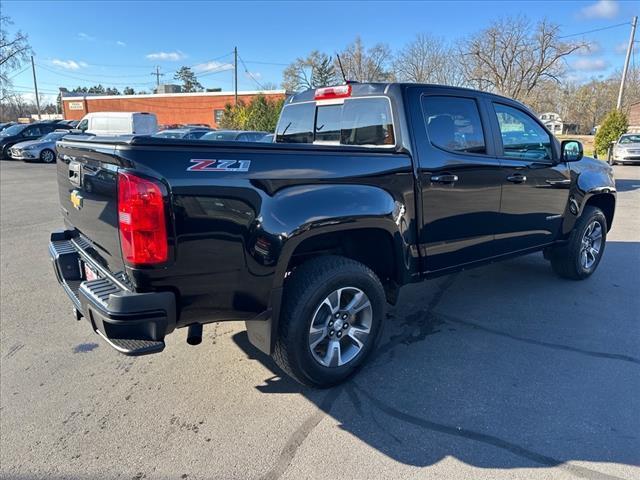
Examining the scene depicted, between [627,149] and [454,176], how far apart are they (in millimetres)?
22793

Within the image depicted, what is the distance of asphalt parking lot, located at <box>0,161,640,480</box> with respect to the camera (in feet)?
7.89

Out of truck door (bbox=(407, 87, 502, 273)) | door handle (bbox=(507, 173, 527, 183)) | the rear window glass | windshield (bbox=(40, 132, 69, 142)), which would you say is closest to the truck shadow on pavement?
truck door (bbox=(407, 87, 502, 273))

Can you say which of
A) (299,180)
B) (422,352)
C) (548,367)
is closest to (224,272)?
(299,180)

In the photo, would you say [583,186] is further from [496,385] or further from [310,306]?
[310,306]

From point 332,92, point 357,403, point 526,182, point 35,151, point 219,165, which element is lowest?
point 357,403

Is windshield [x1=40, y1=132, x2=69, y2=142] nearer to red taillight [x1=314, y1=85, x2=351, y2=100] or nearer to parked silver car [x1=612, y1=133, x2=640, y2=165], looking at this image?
red taillight [x1=314, y1=85, x2=351, y2=100]

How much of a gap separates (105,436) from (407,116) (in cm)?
290

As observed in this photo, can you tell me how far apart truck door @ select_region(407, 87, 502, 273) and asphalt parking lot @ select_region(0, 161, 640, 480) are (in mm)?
806

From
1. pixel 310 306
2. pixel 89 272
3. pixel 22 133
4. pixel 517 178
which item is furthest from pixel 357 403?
pixel 22 133

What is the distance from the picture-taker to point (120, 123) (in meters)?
21.0

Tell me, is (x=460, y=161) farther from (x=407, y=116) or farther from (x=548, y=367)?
(x=548, y=367)

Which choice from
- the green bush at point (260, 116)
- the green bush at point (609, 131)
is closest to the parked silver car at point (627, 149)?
the green bush at point (609, 131)

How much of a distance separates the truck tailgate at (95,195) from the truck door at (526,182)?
317cm

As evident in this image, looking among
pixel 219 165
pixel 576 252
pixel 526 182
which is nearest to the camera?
pixel 219 165
